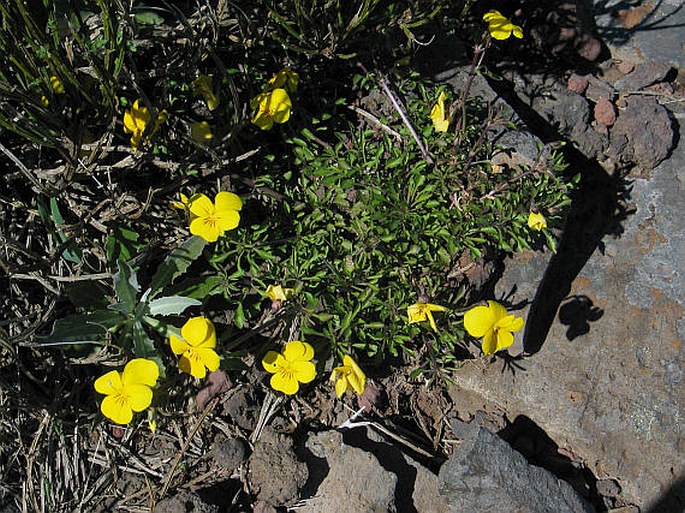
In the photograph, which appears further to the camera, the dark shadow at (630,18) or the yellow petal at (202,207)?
the dark shadow at (630,18)

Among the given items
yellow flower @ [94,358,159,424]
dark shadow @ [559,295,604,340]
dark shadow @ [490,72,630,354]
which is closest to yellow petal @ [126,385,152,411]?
yellow flower @ [94,358,159,424]

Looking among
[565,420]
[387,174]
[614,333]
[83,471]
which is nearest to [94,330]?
[83,471]

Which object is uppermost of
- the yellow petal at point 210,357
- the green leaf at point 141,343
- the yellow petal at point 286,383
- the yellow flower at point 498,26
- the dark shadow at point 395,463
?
the yellow flower at point 498,26

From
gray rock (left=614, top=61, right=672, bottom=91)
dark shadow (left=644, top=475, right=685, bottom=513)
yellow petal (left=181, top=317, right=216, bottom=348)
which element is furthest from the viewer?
gray rock (left=614, top=61, right=672, bottom=91)

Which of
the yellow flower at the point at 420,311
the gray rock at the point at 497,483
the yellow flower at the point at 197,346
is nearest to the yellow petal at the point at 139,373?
the yellow flower at the point at 197,346

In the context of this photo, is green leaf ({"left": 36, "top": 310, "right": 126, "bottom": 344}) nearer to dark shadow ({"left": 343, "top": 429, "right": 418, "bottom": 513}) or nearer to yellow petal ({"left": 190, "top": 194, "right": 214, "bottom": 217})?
yellow petal ({"left": 190, "top": 194, "right": 214, "bottom": 217})

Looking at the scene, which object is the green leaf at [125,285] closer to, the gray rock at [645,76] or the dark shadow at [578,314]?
the dark shadow at [578,314]

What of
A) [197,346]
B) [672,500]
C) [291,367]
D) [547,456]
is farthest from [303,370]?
[672,500]
